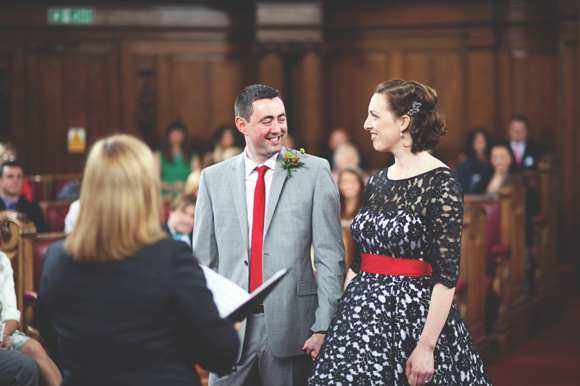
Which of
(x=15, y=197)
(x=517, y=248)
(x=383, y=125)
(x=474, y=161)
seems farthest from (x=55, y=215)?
(x=383, y=125)

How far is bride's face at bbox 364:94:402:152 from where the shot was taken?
2.65 meters

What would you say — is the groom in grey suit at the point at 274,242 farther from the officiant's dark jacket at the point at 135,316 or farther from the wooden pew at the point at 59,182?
the wooden pew at the point at 59,182

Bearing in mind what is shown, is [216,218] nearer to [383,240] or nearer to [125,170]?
[383,240]

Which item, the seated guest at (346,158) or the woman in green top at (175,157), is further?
the woman in green top at (175,157)

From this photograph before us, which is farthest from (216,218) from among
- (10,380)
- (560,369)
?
(560,369)

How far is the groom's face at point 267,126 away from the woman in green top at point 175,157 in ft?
17.7

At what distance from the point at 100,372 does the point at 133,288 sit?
230mm

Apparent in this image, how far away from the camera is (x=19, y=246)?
4.10 meters

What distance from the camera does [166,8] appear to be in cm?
889

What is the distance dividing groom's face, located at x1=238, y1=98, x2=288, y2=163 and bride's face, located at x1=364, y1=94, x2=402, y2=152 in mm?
341

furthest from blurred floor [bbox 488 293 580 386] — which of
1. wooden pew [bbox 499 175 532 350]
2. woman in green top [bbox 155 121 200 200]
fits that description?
woman in green top [bbox 155 121 200 200]

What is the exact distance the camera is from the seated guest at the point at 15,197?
5.59 m

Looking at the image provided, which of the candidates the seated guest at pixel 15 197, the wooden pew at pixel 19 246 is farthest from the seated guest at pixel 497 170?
the wooden pew at pixel 19 246

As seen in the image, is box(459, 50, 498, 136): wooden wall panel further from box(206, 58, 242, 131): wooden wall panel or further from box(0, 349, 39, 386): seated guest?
box(0, 349, 39, 386): seated guest
